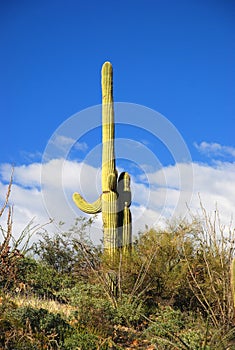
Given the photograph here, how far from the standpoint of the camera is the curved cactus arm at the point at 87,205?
10.2m

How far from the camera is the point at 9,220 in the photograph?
16.9 feet

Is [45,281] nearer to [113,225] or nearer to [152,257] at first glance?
[113,225]

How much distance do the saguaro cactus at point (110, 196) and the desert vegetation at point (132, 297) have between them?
1.16 ft

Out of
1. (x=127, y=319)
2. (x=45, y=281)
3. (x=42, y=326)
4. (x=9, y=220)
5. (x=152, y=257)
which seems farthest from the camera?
(x=45, y=281)

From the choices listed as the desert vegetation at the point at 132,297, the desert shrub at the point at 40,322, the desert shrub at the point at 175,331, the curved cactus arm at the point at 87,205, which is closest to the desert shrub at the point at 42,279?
the desert vegetation at the point at 132,297

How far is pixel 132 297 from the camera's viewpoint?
8156mm

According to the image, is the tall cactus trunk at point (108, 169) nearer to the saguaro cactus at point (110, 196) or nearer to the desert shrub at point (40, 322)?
the saguaro cactus at point (110, 196)

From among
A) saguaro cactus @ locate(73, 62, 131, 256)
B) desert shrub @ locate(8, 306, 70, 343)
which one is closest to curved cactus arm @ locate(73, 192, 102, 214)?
saguaro cactus @ locate(73, 62, 131, 256)

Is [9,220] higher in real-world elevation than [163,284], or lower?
higher

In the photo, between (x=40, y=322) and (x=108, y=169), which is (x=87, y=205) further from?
(x=40, y=322)

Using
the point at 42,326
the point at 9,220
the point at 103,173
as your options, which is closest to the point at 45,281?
the point at 103,173

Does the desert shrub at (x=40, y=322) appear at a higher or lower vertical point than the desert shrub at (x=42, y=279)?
lower

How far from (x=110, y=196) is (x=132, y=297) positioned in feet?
8.10

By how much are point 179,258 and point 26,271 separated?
347cm
